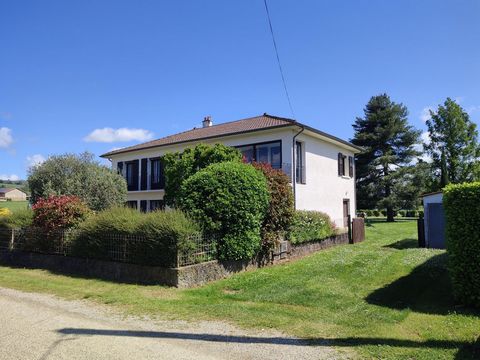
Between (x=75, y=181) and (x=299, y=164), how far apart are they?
38.1 feet

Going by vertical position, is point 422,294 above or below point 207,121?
below

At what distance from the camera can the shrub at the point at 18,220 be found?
14394mm

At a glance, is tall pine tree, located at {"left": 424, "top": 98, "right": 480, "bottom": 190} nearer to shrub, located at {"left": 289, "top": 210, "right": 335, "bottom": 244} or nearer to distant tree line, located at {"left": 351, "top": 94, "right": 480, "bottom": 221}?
distant tree line, located at {"left": 351, "top": 94, "right": 480, "bottom": 221}

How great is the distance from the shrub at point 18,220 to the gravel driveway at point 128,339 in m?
8.47

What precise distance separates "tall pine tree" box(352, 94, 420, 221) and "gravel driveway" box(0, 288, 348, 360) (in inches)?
1400

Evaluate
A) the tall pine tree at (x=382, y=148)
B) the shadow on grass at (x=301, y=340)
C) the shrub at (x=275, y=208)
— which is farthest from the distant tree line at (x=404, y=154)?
the shadow on grass at (x=301, y=340)

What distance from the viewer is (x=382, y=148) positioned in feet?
135

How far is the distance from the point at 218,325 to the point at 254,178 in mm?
6147

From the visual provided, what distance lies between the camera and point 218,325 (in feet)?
20.1

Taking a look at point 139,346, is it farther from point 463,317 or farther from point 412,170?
point 412,170

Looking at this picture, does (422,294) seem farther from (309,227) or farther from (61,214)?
(61,214)

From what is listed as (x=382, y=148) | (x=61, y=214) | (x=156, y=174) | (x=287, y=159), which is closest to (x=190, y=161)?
(x=287, y=159)

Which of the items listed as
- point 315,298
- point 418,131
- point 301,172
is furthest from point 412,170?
point 315,298

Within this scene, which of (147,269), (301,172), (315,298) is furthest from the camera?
(301,172)
